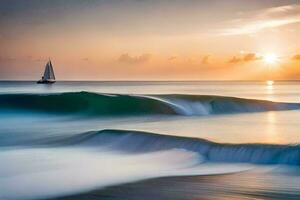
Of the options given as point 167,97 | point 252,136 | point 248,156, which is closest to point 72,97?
point 167,97

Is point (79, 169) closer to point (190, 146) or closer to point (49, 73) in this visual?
point (190, 146)

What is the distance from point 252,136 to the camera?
12.0 meters

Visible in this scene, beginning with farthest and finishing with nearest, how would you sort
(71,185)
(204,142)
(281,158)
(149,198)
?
(204,142) < (281,158) < (71,185) < (149,198)

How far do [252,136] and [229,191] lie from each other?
5.40m

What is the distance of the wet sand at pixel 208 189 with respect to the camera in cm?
657

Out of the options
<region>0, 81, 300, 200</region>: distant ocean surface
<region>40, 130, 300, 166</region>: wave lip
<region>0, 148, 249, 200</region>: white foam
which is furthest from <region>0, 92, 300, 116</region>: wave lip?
<region>0, 148, 249, 200</region>: white foam

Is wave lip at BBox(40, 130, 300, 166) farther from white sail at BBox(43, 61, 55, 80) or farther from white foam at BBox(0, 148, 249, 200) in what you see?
white sail at BBox(43, 61, 55, 80)

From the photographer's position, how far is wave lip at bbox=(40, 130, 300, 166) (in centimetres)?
926

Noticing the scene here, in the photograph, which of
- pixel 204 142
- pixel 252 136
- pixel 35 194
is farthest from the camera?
pixel 252 136

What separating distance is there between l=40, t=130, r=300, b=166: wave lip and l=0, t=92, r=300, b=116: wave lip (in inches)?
391

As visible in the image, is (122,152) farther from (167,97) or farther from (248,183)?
(167,97)

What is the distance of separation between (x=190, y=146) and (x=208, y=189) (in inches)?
145

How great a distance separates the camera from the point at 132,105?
2477cm

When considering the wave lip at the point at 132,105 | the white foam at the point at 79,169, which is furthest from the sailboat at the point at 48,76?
the white foam at the point at 79,169
